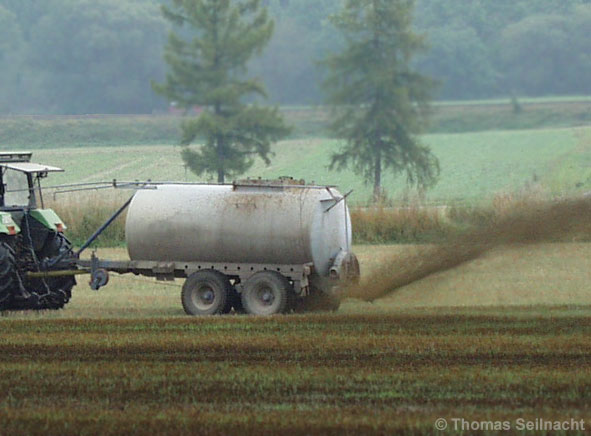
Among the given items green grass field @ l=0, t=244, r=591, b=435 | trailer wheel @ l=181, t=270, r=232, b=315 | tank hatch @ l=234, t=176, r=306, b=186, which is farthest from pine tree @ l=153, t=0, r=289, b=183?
green grass field @ l=0, t=244, r=591, b=435

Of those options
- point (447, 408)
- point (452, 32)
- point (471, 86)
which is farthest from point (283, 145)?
point (447, 408)

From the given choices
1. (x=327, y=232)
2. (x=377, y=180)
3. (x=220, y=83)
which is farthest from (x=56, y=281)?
(x=377, y=180)

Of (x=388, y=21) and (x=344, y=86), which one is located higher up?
(x=388, y=21)

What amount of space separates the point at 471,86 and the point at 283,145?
33.6ft

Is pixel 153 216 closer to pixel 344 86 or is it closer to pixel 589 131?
pixel 344 86

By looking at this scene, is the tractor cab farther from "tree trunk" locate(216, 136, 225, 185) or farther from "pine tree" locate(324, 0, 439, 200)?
"tree trunk" locate(216, 136, 225, 185)

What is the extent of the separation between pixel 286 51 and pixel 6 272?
35.1 feet

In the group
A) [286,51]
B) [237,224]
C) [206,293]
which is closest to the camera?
[237,224]

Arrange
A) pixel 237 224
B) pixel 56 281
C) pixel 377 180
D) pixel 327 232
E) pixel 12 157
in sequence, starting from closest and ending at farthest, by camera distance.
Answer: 1. pixel 237 224
2. pixel 327 232
3. pixel 12 157
4. pixel 56 281
5. pixel 377 180

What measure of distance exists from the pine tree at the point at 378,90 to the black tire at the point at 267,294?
8.01 meters

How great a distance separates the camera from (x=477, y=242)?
23.0 meters

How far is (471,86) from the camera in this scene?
27.3 m

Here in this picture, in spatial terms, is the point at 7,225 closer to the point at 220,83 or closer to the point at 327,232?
the point at 327,232

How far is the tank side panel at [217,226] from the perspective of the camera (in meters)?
21.9
